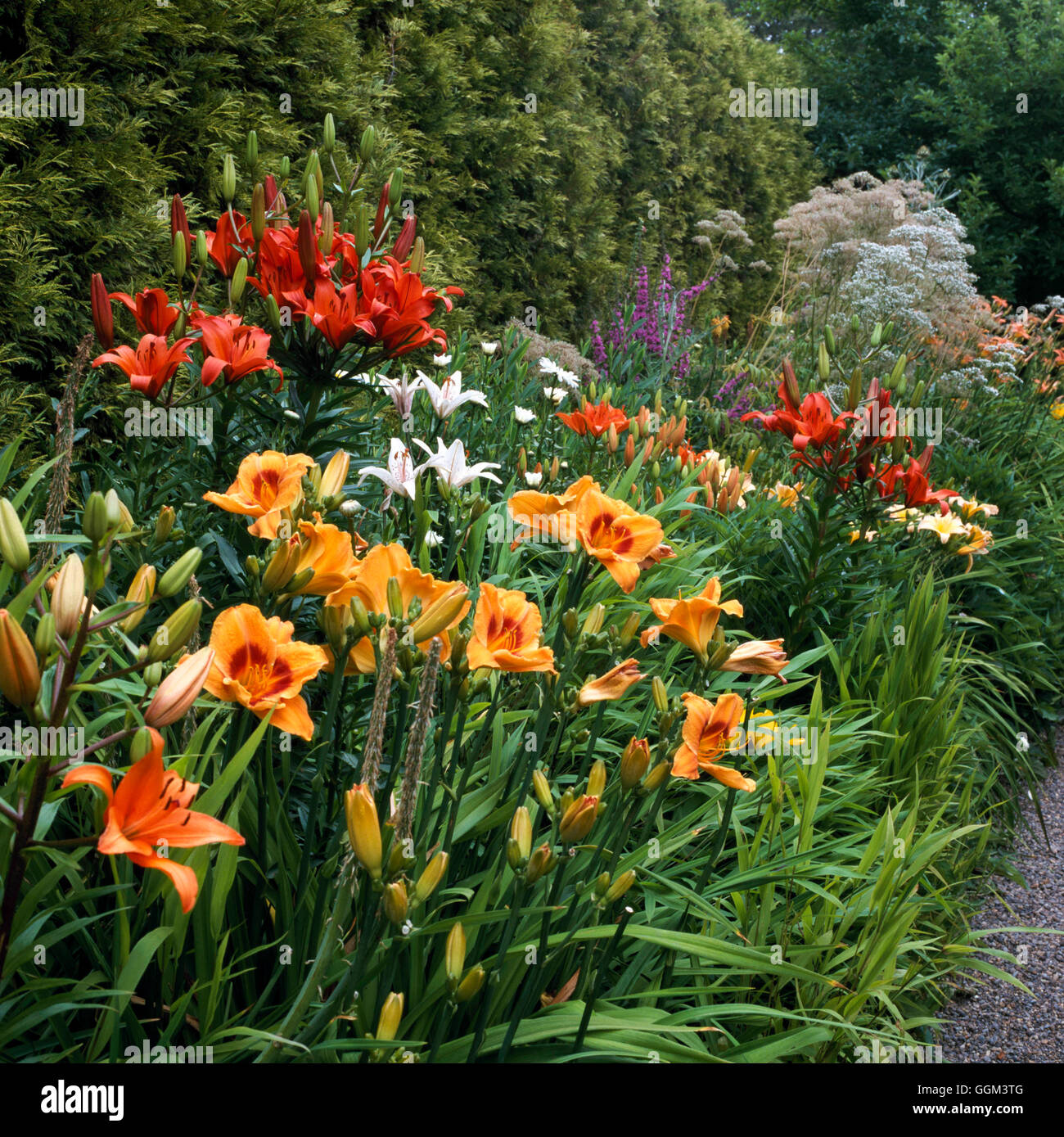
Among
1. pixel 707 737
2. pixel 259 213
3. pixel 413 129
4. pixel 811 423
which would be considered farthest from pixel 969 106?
pixel 707 737

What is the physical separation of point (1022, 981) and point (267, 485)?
8.27 ft

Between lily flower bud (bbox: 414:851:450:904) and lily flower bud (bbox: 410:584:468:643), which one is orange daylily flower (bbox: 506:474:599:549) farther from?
lily flower bud (bbox: 414:851:450:904)

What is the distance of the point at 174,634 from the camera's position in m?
0.95

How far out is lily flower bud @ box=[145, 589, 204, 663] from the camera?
936 millimetres

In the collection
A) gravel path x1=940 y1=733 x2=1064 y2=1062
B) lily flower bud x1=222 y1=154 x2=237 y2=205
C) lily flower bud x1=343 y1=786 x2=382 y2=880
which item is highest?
lily flower bud x1=222 y1=154 x2=237 y2=205

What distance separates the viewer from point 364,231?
2285 millimetres

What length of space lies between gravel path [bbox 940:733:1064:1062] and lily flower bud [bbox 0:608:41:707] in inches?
72.1

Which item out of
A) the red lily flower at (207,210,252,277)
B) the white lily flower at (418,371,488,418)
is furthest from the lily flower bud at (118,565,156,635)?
the red lily flower at (207,210,252,277)

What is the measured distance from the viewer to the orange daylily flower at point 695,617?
1.30 metres

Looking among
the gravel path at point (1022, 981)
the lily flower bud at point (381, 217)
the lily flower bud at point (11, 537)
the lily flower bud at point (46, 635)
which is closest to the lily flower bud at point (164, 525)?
the lily flower bud at point (11, 537)

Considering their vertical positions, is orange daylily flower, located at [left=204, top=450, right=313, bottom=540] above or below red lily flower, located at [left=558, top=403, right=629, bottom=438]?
above

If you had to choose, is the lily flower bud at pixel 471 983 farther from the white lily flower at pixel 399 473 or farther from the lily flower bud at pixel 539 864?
the white lily flower at pixel 399 473

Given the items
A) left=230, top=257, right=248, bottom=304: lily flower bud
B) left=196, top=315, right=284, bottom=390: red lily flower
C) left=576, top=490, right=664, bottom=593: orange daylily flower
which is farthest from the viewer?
left=230, top=257, right=248, bottom=304: lily flower bud
